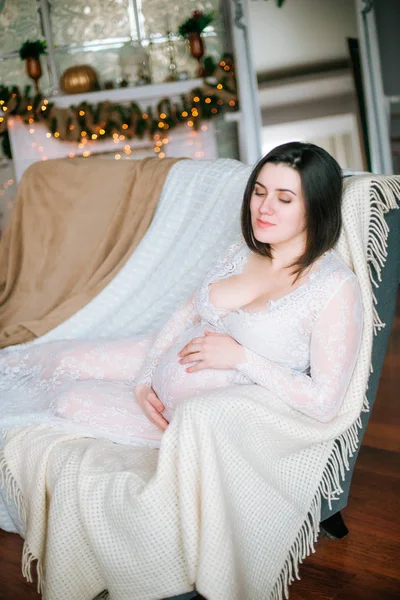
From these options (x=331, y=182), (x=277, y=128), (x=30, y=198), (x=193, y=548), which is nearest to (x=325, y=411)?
(x=193, y=548)

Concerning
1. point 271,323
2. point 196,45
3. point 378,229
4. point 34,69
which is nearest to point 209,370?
point 271,323

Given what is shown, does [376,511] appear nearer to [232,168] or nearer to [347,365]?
[347,365]

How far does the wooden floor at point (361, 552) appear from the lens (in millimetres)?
1645

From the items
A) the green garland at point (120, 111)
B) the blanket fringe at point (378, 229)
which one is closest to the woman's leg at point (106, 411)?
the blanket fringe at point (378, 229)

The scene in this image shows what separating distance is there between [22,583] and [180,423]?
773 mm

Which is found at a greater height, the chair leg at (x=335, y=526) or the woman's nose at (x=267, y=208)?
the woman's nose at (x=267, y=208)

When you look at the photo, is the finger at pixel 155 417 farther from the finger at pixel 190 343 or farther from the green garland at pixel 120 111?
the green garland at pixel 120 111

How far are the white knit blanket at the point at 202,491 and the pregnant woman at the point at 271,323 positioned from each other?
8 cm

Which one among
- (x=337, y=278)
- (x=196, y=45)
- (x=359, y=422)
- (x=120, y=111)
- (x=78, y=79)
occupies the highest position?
(x=196, y=45)

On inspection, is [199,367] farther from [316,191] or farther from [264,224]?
[316,191]

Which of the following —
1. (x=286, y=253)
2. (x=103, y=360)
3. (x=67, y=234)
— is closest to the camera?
(x=286, y=253)

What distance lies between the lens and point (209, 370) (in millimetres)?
1654

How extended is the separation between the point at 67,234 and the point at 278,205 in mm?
1336

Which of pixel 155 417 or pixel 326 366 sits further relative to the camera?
pixel 155 417
